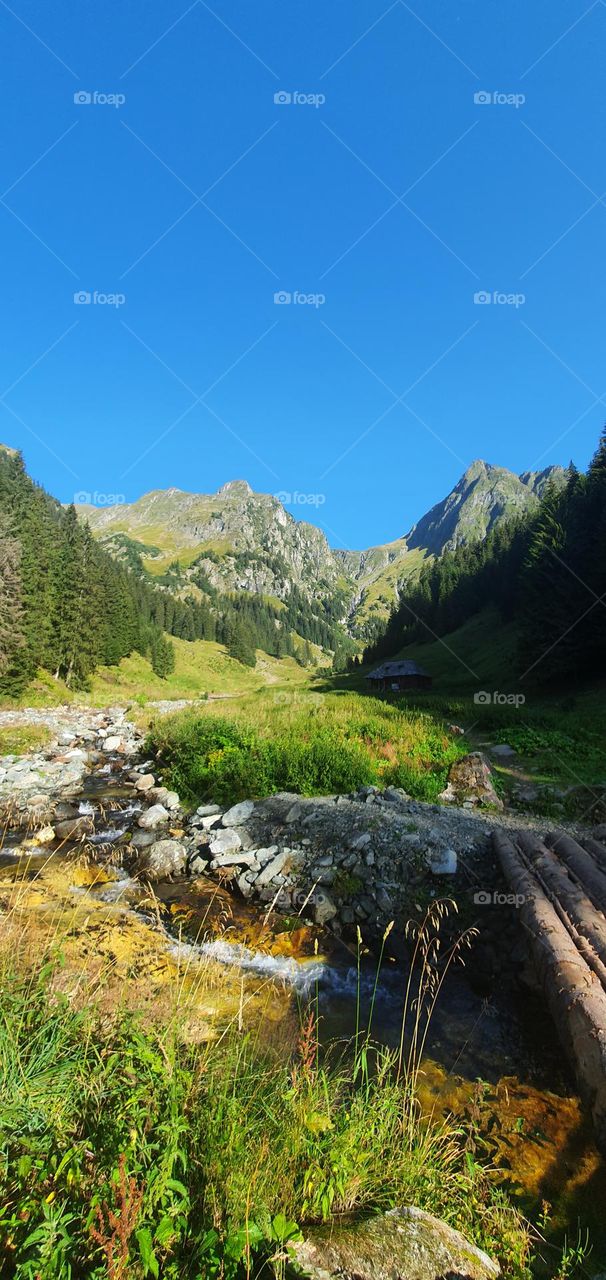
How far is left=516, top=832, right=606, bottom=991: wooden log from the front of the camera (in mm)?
6707

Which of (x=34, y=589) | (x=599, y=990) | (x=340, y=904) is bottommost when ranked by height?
(x=340, y=904)

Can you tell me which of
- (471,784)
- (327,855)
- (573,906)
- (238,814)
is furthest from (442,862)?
(238,814)

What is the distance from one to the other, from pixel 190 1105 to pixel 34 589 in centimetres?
5037

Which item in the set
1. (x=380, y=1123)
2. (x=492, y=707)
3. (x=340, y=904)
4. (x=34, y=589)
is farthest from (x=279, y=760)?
(x=34, y=589)

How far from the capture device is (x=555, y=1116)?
17.7ft

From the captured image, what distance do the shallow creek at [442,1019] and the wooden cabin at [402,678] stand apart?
5301 centimetres

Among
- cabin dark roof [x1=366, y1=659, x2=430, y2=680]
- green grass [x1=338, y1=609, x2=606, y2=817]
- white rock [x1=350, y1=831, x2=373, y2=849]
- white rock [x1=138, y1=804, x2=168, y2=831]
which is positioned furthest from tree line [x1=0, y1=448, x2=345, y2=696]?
white rock [x1=350, y1=831, x2=373, y2=849]

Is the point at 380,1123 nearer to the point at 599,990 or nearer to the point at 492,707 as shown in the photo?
the point at 599,990

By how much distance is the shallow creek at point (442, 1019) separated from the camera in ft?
15.5

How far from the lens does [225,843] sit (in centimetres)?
1224

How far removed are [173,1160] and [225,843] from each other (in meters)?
9.68

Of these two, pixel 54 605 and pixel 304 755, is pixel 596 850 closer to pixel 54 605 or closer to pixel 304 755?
pixel 304 755

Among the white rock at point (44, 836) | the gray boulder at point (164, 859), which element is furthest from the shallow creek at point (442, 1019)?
the white rock at point (44, 836)

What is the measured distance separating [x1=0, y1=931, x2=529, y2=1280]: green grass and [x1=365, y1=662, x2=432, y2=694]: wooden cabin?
58.2 metres
